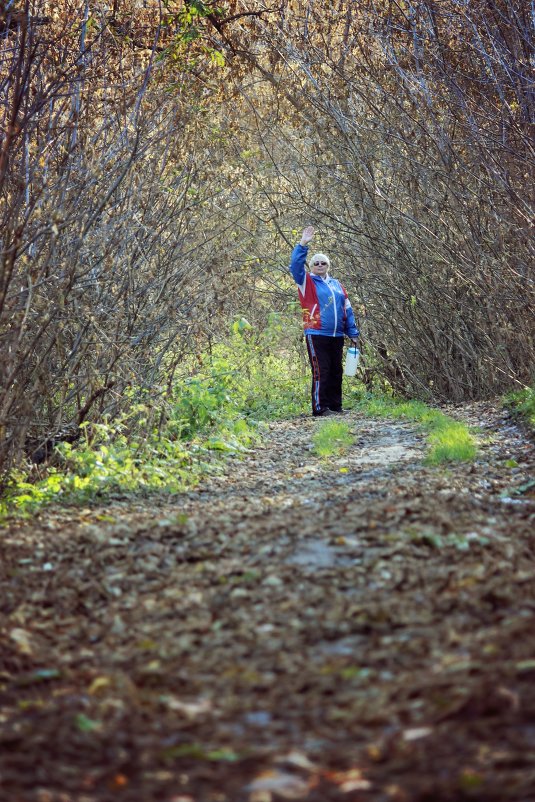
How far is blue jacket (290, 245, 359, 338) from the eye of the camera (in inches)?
531

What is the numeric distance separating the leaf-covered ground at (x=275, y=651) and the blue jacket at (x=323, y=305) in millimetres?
6975

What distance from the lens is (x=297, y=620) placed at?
4.21 metres

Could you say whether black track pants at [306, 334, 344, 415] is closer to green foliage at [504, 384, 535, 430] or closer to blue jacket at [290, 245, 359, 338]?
blue jacket at [290, 245, 359, 338]

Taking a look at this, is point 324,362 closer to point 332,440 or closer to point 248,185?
point 332,440

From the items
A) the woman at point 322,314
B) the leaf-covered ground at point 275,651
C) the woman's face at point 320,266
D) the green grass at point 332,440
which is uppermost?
the woman's face at point 320,266

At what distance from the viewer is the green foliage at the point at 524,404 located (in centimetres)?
1059

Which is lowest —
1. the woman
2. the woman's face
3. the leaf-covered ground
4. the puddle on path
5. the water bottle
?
the leaf-covered ground

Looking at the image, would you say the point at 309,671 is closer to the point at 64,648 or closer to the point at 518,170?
the point at 64,648

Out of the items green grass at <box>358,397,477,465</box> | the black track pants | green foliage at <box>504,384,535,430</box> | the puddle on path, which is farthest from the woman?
the puddle on path

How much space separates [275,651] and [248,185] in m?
13.7

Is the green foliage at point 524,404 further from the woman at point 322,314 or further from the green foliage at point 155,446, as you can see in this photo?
the green foliage at point 155,446

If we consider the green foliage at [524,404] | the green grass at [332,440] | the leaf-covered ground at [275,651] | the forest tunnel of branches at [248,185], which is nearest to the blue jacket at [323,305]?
the forest tunnel of branches at [248,185]

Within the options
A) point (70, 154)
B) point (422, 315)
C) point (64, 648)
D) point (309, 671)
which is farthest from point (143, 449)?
point (422, 315)

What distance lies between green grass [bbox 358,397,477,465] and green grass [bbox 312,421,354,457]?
908 millimetres
